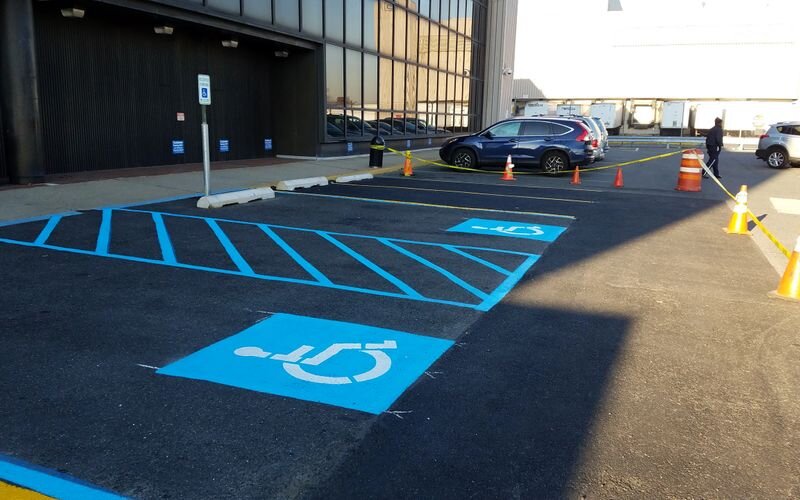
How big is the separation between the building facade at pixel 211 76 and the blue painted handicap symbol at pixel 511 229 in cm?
903

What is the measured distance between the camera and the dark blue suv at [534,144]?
1828cm

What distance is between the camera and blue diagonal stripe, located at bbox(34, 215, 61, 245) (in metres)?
8.08

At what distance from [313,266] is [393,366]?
123 inches

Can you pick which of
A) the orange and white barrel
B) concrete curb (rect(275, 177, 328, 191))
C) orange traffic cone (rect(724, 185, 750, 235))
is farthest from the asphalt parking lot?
the orange and white barrel

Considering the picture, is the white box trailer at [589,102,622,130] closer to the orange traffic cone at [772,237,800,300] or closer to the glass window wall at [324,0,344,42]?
the glass window wall at [324,0,344,42]

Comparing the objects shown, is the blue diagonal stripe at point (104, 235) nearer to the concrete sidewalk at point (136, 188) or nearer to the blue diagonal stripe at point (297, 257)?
the concrete sidewalk at point (136, 188)

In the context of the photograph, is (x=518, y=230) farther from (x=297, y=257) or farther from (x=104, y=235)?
(x=104, y=235)

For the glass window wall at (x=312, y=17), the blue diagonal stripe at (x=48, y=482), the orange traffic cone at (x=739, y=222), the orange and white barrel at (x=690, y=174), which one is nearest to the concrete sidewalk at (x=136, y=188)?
the glass window wall at (x=312, y=17)

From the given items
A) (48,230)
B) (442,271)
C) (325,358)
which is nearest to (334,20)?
(48,230)

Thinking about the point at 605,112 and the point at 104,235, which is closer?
the point at 104,235

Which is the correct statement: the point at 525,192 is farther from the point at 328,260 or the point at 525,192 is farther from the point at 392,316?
the point at 392,316

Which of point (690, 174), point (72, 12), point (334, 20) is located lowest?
point (690, 174)

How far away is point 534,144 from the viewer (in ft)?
61.5

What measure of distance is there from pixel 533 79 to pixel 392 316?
2484 inches
